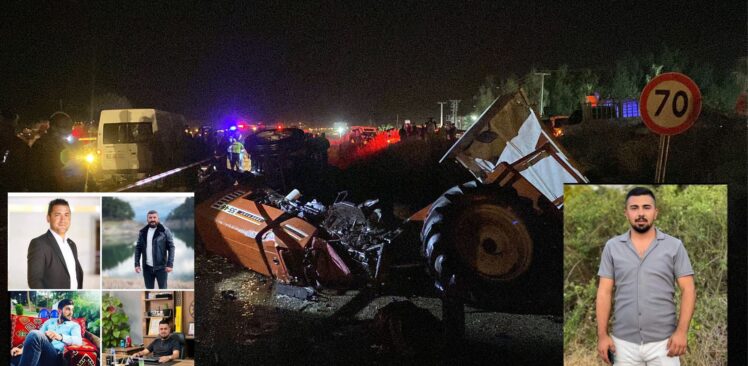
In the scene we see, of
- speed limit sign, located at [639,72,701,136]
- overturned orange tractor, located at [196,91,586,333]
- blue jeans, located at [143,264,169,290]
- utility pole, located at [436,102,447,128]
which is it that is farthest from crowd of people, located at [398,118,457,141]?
blue jeans, located at [143,264,169,290]

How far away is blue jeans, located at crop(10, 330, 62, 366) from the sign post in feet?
19.5

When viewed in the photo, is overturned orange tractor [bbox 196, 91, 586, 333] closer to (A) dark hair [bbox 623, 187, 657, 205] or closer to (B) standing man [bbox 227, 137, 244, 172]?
(A) dark hair [bbox 623, 187, 657, 205]

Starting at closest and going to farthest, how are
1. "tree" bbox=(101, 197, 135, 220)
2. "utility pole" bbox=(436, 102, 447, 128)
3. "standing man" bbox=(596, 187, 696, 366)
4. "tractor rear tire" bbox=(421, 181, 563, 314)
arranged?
"standing man" bbox=(596, 187, 696, 366)
"tractor rear tire" bbox=(421, 181, 563, 314)
"tree" bbox=(101, 197, 135, 220)
"utility pole" bbox=(436, 102, 447, 128)

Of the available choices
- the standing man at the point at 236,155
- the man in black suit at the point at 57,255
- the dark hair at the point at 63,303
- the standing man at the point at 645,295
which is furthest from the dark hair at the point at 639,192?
the dark hair at the point at 63,303

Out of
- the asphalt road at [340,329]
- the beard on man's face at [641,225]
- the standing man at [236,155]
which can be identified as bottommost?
the asphalt road at [340,329]

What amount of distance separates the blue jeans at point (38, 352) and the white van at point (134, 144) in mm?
1706

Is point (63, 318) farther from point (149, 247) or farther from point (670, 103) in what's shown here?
point (670, 103)

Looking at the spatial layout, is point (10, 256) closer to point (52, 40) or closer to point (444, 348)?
point (52, 40)

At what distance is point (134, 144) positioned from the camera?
5312 mm

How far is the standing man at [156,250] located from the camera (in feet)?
17.1

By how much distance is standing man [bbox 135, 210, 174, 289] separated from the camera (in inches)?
205

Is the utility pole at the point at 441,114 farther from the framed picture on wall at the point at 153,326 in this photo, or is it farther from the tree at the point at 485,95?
the framed picture on wall at the point at 153,326

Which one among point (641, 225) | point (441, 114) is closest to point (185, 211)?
point (441, 114)

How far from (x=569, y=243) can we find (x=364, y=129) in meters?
2.23
